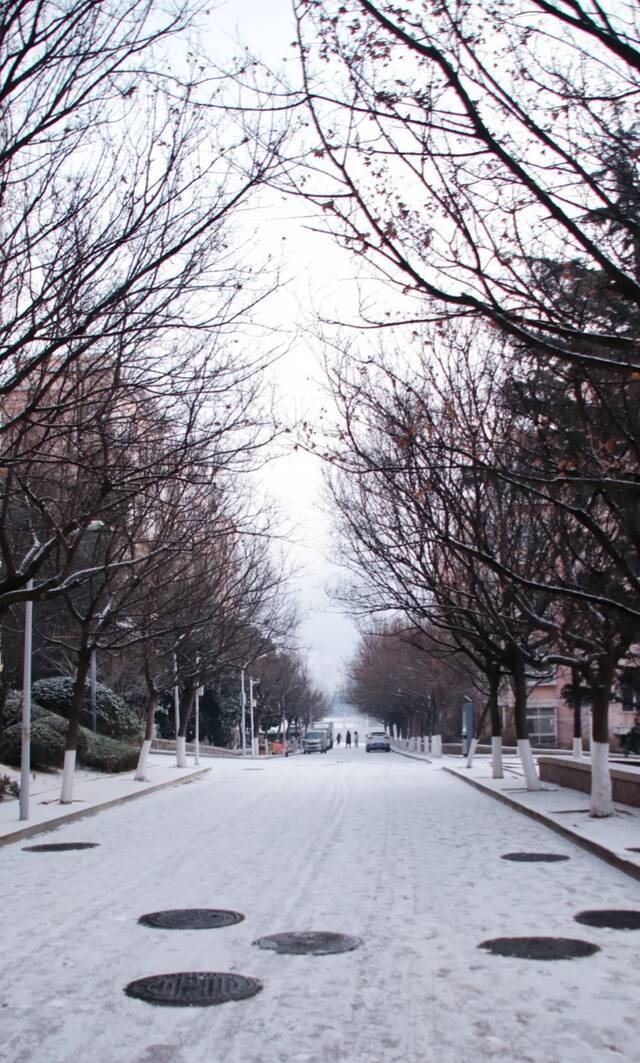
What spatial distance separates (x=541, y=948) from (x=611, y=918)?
1485mm

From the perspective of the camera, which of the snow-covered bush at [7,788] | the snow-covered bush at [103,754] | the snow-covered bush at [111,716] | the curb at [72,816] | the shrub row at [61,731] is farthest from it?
the snow-covered bush at [111,716]

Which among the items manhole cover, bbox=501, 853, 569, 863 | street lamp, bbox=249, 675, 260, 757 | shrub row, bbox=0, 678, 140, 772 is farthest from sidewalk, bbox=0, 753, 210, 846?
street lamp, bbox=249, 675, 260, 757

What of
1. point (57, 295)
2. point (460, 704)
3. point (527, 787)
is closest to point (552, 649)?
point (527, 787)

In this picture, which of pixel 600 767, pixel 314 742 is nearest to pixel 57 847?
pixel 600 767

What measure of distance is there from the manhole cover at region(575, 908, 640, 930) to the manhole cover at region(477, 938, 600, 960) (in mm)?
729

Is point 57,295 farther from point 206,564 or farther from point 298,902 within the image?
point 206,564

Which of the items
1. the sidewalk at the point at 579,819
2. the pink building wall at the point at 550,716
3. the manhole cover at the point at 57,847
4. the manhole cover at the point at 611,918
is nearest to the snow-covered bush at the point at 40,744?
the sidewalk at the point at 579,819

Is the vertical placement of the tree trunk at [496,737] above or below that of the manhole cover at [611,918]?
above

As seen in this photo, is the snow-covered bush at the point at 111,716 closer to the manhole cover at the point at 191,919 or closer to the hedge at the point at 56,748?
the hedge at the point at 56,748

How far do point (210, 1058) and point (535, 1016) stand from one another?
6.15 ft

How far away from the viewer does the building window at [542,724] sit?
73.1 meters

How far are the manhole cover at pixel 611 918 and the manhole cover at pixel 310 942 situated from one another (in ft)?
6.56

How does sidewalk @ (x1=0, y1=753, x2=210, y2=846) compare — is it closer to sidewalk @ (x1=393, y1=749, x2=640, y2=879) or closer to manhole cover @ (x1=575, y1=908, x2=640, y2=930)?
sidewalk @ (x1=393, y1=749, x2=640, y2=879)

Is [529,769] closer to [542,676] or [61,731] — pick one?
[61,731]
